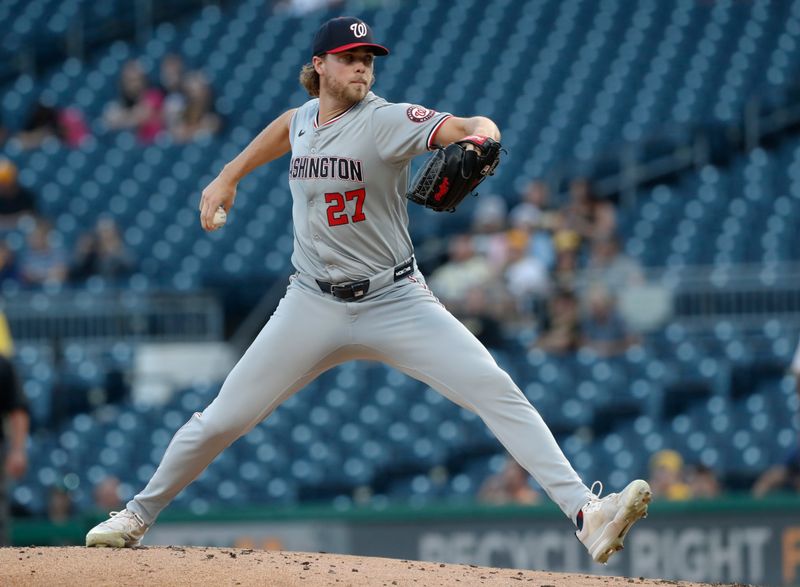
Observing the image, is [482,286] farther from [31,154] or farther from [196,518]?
[31,154]

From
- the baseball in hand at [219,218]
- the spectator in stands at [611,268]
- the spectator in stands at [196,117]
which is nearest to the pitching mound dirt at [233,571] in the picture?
the baseball in hand at [219,218]

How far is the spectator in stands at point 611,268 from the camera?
10969 millimetres

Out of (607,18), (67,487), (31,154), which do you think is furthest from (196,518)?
(607,18)

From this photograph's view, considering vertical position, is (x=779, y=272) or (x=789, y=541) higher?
(x=779, y=272)

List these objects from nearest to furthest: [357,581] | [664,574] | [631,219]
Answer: [357,581]
[664,574]
[631,219]

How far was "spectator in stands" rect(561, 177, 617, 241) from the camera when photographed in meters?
11.9

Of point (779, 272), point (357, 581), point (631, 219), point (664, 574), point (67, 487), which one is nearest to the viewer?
point (357, 581)

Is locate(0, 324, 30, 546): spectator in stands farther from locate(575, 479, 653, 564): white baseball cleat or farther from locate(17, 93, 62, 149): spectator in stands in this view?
locate(17, 93, 62, 149): spectator in stands

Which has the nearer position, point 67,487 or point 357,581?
point 357,581

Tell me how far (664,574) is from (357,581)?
13.8 feet

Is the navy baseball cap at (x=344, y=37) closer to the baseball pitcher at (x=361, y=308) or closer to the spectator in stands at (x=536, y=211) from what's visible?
the baseball pitcher at (x=361, y=308)

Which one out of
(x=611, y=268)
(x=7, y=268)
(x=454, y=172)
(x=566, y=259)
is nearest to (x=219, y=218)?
(x=454, y=172)

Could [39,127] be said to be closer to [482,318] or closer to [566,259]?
[482,318]

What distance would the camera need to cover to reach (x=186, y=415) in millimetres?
11227
